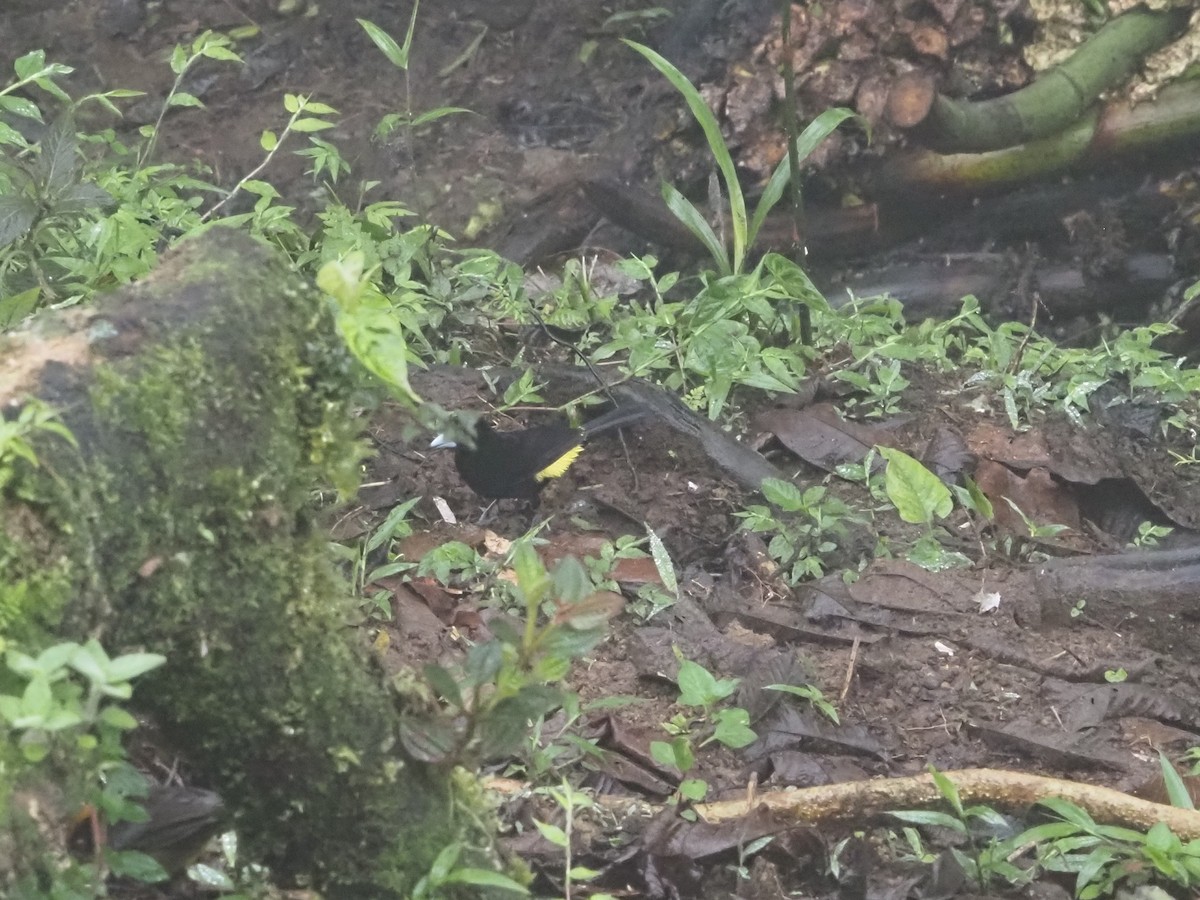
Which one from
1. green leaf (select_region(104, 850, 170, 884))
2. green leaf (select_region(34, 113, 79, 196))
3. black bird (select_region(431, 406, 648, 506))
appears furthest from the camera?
black bird (select_region(431, 406, 648, 506))

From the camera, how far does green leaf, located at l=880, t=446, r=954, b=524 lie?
279 cm

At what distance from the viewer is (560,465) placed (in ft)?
10.5

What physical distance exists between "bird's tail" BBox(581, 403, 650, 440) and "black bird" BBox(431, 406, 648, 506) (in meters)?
0.12

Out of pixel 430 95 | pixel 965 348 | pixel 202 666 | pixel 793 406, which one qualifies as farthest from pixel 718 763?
pixel 430 95

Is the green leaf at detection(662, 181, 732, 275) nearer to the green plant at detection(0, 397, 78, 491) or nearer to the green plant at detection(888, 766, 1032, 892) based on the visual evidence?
the green plant at detection(888, 766, 1032, 892)

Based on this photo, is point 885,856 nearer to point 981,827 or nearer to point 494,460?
point 981,827

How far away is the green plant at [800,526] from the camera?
2881mm

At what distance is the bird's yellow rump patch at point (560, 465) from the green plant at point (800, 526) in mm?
519

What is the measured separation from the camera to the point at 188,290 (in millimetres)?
1199

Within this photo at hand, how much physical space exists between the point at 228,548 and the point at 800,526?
204cm

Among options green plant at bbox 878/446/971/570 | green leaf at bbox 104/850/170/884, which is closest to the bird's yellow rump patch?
green plant at bbox 878/446/971/570

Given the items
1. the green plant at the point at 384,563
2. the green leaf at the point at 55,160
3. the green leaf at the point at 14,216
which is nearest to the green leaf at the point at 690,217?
the green plant at the point at 384,563

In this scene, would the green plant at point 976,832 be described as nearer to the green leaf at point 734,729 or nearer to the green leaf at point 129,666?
the green leaf at point 734,729

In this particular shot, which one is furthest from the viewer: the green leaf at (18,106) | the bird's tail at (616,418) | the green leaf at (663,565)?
the bird's tail at (616,418)
